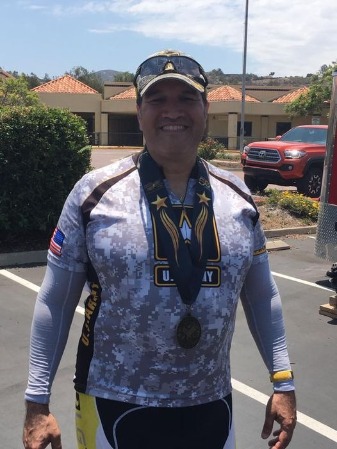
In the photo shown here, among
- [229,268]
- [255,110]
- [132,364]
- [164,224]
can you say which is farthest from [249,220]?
[255,110]

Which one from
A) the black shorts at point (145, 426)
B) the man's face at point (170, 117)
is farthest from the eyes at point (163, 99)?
the black shorts at point (145, 426)

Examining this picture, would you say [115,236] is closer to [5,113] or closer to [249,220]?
[249,220]

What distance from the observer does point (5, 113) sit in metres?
7.78

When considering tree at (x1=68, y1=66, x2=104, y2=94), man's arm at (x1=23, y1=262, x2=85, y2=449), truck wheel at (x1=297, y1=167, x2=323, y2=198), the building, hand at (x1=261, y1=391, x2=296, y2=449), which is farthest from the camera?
tree at (x1=68, y1=66, x2=104, y2=94)

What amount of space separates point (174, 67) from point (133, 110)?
39.4m

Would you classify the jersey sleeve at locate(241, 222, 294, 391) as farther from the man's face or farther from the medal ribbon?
the man's face

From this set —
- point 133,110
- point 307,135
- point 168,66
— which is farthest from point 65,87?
point 168,66

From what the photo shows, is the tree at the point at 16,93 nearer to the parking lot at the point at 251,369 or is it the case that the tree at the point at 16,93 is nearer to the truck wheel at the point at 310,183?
the truck wheel at the point at 310,183

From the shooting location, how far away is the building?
42.0 metres

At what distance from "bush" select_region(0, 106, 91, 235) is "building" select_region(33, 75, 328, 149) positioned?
32.7m

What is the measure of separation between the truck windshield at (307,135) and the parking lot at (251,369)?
8187 millimetres

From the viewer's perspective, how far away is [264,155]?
14148 mm

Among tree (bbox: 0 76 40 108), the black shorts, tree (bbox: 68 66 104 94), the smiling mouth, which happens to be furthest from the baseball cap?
tree (bbox: 68 66 104 94)

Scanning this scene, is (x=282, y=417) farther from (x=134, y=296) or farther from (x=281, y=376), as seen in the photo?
(x=134, y=296)
